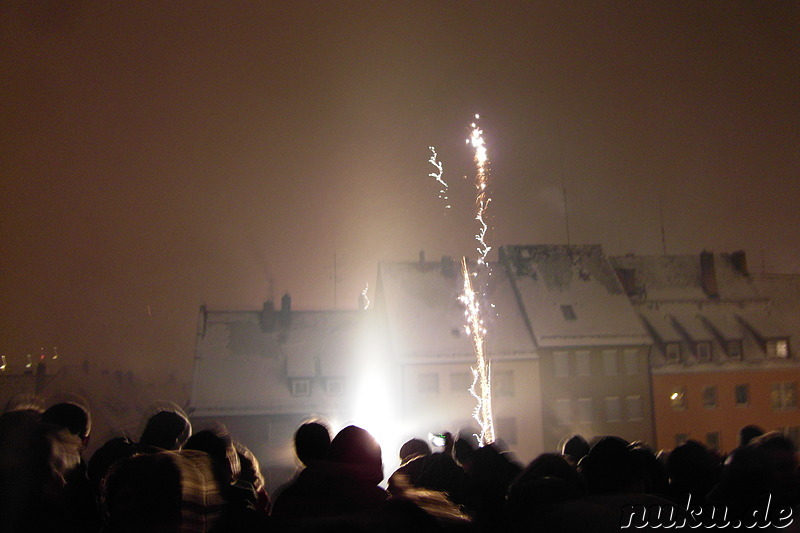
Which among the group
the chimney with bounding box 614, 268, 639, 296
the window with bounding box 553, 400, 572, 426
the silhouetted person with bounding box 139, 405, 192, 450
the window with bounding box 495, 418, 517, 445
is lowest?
the window with bounding box 495, 418, 517, 445

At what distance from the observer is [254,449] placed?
98.1 ft

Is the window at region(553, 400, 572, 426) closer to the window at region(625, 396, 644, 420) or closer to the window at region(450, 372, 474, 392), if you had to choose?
the window at region(625, 396, 644, 420)

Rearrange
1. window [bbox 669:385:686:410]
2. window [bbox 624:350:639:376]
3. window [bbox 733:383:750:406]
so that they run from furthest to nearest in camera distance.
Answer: window [bbox 733:383:750:406]
window [bbox 624:350:639:376]
window [bbox 669:385:686:410]

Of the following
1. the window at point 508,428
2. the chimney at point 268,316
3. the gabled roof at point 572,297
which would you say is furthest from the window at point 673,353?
the chimney at point 268,316

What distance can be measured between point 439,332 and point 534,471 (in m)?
27.8

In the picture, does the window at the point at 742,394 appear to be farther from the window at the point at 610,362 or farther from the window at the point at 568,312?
the window at the point at 568,312

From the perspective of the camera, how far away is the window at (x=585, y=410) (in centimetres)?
3181

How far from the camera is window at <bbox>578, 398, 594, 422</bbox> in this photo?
3181cm

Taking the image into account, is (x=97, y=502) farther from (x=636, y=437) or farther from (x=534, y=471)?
(x=636, y=437)

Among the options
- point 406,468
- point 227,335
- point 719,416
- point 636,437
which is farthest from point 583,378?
point 406,468

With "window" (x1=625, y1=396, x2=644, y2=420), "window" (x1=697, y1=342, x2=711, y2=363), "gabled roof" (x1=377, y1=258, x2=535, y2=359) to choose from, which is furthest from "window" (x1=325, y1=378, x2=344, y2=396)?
"window" (x1=697, y1=342, x2=711, y2=363)

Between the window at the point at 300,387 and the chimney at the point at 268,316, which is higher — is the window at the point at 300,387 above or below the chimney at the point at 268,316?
below

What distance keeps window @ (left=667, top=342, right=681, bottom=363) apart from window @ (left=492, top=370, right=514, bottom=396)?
328 inches

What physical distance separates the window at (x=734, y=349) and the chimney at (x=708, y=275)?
10.2ft
